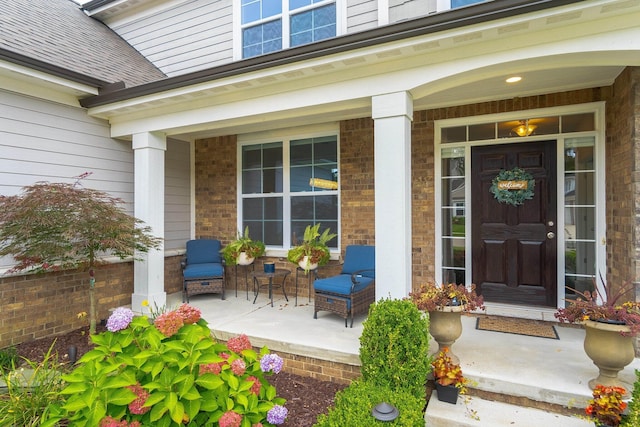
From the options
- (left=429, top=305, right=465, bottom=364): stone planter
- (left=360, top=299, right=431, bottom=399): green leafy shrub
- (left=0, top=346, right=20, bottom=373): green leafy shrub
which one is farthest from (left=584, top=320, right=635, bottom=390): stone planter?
(left=0, top=346, right=20, bottom=373): green leafy shrub

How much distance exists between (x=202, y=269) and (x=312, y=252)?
69.7 inches

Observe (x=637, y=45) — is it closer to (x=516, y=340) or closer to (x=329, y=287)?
(x=516, y=340)

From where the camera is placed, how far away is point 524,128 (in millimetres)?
4207

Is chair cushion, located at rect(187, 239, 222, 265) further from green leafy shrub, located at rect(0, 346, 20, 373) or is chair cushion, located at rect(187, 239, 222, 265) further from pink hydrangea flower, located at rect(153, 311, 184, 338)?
pink hydrangea flower, located at rect(153, 311, 184, 338)

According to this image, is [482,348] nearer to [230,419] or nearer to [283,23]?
[230,419]

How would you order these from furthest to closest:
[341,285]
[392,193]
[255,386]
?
1. [341,285]
2. [392,193]
3. [255,386]

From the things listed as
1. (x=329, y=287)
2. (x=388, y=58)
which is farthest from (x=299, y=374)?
(x=388, y=58)

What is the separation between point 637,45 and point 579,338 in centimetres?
279

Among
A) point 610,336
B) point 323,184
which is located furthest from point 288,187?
point 610,336

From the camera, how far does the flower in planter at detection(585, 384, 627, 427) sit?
2.14 metres

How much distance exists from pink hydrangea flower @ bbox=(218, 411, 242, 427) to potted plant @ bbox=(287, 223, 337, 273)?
3.07 metres

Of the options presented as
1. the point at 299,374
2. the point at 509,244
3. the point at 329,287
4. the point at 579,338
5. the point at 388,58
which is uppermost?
the point at 388,58

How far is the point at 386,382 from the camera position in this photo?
2.50m

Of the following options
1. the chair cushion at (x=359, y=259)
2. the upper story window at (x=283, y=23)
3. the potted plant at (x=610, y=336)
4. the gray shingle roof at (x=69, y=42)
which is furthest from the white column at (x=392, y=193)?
the gray shingle roof at (x=69, y=42)
